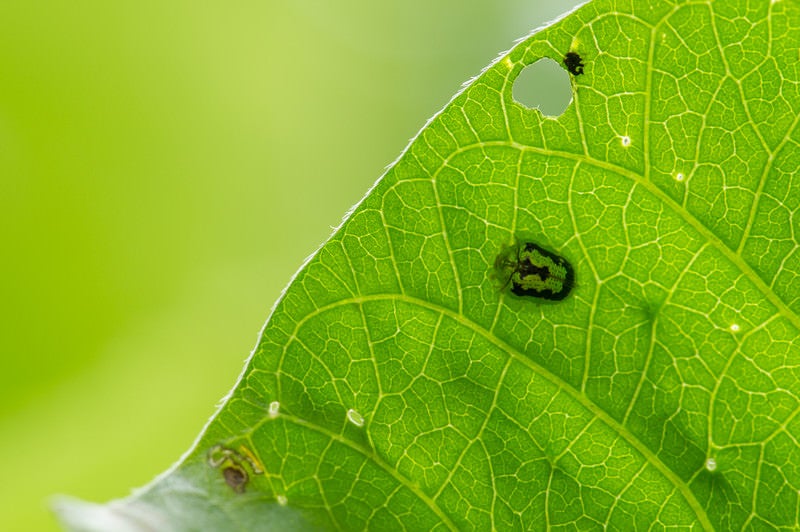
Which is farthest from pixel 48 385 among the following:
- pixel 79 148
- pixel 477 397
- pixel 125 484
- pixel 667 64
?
pixel 667 64

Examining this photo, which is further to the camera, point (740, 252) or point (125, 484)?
point (125, 484)

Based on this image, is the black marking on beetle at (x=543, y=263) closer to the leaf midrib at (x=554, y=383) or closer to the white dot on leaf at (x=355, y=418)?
the leaf midrib at (x=554, y=383)

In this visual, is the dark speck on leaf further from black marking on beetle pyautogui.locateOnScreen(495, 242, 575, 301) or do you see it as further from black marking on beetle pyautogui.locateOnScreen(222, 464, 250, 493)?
black marking on beetle pyautogui.locateOnScreen(495, 242, 575, 301)

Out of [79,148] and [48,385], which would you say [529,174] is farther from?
[79,148]

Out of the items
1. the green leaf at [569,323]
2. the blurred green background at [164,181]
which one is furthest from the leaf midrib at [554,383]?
the blurred green background at [164,181]

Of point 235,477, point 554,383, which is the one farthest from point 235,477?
point 554,383

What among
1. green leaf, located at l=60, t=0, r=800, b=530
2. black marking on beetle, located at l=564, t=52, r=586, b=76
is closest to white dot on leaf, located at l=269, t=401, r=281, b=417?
green leaf, located at l=60, t=0, r=800, b=530

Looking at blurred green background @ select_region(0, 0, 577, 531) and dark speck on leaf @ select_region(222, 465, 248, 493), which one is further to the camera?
blurred green background @ select_region(0, 0, 577, 531)

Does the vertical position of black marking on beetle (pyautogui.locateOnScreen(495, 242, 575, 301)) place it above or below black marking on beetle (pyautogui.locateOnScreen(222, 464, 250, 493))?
above
